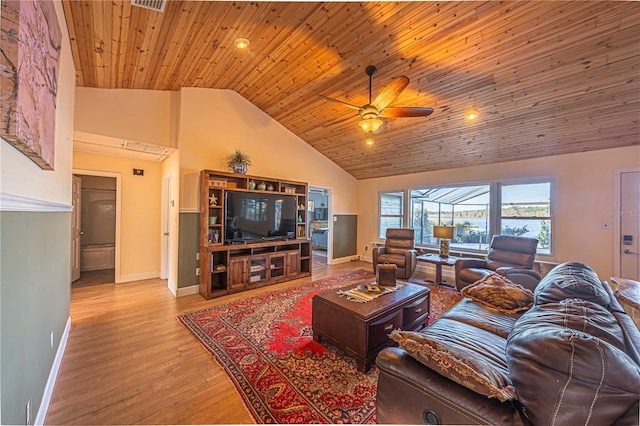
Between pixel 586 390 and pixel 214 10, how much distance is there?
3.47 m

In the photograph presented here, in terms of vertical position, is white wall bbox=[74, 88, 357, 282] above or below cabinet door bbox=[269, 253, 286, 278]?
above

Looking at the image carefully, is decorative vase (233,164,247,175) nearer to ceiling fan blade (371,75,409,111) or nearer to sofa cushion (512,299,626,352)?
ceiling fan blade (371,75,409,111)

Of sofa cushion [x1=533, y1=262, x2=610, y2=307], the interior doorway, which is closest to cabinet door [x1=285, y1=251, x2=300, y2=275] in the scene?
the interior doorway

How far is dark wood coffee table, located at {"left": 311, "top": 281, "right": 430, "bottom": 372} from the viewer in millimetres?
2029

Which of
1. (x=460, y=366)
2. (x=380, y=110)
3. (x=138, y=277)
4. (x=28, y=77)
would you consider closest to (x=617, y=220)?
(x=380, y=110)

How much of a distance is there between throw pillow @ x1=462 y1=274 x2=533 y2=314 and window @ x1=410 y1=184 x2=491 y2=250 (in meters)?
2.93

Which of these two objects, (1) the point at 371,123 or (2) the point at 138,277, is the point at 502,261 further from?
A: (2) the point at 138,277

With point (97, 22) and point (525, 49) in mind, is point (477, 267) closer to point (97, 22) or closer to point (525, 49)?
point (525, 49)

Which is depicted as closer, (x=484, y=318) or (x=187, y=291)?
(x=484, y=318)

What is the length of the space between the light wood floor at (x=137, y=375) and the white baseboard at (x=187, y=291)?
1.60ft

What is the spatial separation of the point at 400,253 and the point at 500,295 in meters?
2.53

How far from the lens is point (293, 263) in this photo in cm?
476

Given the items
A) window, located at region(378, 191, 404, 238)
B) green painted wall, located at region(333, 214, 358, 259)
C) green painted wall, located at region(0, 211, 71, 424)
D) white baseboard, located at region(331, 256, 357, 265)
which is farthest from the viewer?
green painted wall, located at region(333, 214, 358, 259)

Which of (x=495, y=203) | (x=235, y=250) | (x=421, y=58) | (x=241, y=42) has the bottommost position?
(x=235, y=250)
